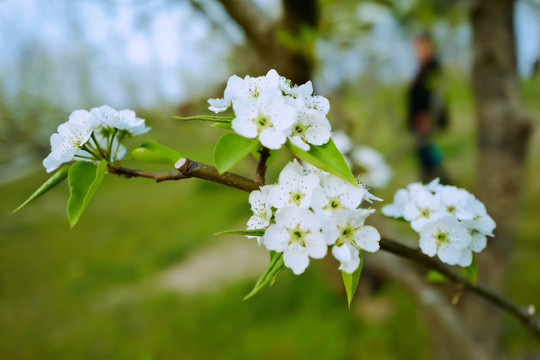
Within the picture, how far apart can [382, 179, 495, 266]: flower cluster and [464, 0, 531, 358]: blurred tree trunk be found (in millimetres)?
1089

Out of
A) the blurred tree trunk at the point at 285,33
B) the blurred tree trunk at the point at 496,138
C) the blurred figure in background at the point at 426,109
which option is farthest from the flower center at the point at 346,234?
the blurred figure in background at the point at 426,109

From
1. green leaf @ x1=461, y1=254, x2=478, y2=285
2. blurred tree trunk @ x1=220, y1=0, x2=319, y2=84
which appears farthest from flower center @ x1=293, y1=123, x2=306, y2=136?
blurred tree trunk @ x1=220, y1=0, x2=319, y2=84

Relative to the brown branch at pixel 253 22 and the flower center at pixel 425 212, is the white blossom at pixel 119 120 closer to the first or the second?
the flower center at pixel 425 212

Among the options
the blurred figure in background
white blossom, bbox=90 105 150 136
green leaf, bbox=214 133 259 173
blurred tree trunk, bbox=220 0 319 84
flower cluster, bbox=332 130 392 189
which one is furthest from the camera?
the blurred figure in background

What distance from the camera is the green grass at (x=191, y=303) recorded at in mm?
2035

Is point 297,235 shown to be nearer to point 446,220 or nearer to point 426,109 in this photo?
point 446,220

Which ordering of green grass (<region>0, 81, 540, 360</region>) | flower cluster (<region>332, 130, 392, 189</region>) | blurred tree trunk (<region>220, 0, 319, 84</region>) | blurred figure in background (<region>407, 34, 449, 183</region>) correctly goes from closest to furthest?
blurred tree trunk (<region>220, 0, 319, 84</region>), flower cluster (<region>332, 130, 392, 189</region>), green grass (<region>0, 81, 540, 360</region>), blurred figure in background (<region>407, 34, 449, 183</region>)

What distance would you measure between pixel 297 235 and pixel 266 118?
→ 0.15 metres

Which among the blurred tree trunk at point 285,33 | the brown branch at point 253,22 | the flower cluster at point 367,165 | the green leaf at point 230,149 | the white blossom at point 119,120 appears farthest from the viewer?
the flower cluster at point 367,165

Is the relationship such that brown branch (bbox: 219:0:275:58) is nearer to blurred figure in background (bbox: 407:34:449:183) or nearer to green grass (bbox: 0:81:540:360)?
green grass (bbox: 0:81:540:360)

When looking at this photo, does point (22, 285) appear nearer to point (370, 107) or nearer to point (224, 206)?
point (224, 206)

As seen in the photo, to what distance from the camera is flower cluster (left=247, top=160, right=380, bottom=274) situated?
0.44 metres

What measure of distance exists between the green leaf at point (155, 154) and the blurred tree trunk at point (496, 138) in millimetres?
1433

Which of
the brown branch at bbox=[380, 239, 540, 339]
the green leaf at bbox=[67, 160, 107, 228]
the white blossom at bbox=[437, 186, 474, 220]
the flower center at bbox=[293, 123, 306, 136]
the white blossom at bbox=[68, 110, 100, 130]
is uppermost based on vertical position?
the white blossom at bbox=[437, 186, 474, 220]
